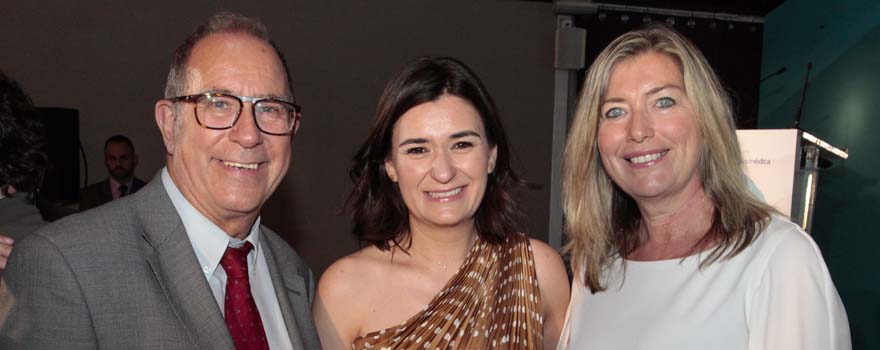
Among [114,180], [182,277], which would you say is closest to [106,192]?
[114,180]

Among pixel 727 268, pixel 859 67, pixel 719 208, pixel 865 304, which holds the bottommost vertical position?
pixel 865 304

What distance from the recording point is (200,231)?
55.6 inches

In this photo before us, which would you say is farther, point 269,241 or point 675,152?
point 269,241

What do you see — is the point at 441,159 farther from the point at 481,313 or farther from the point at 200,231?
the point at 200,231

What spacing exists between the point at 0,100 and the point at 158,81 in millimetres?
3887

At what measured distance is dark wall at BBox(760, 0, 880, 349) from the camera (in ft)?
13.5

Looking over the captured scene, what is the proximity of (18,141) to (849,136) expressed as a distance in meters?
4.45

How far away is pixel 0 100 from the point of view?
1631 millimetres

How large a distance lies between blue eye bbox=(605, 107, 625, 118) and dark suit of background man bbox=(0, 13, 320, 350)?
2.57ft

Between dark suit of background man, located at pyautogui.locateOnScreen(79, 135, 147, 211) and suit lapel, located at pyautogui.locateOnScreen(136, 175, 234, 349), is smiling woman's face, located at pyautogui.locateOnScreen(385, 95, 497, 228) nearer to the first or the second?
suit lapel, located at pyautogui.locateOnScreen(136, 175, 234, 349)

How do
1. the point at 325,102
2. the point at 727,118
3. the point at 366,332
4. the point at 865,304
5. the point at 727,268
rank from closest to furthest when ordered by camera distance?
1. the point at 727,268
2. the point at 727,118
3. the point at 366,332
4. the point at 865,304
5. the point at 325,102

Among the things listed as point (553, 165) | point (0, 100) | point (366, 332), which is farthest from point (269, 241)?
point (553, 165)

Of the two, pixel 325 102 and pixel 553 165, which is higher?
pixel 325 102

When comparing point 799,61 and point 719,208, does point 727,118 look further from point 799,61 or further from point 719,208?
point 799,61
